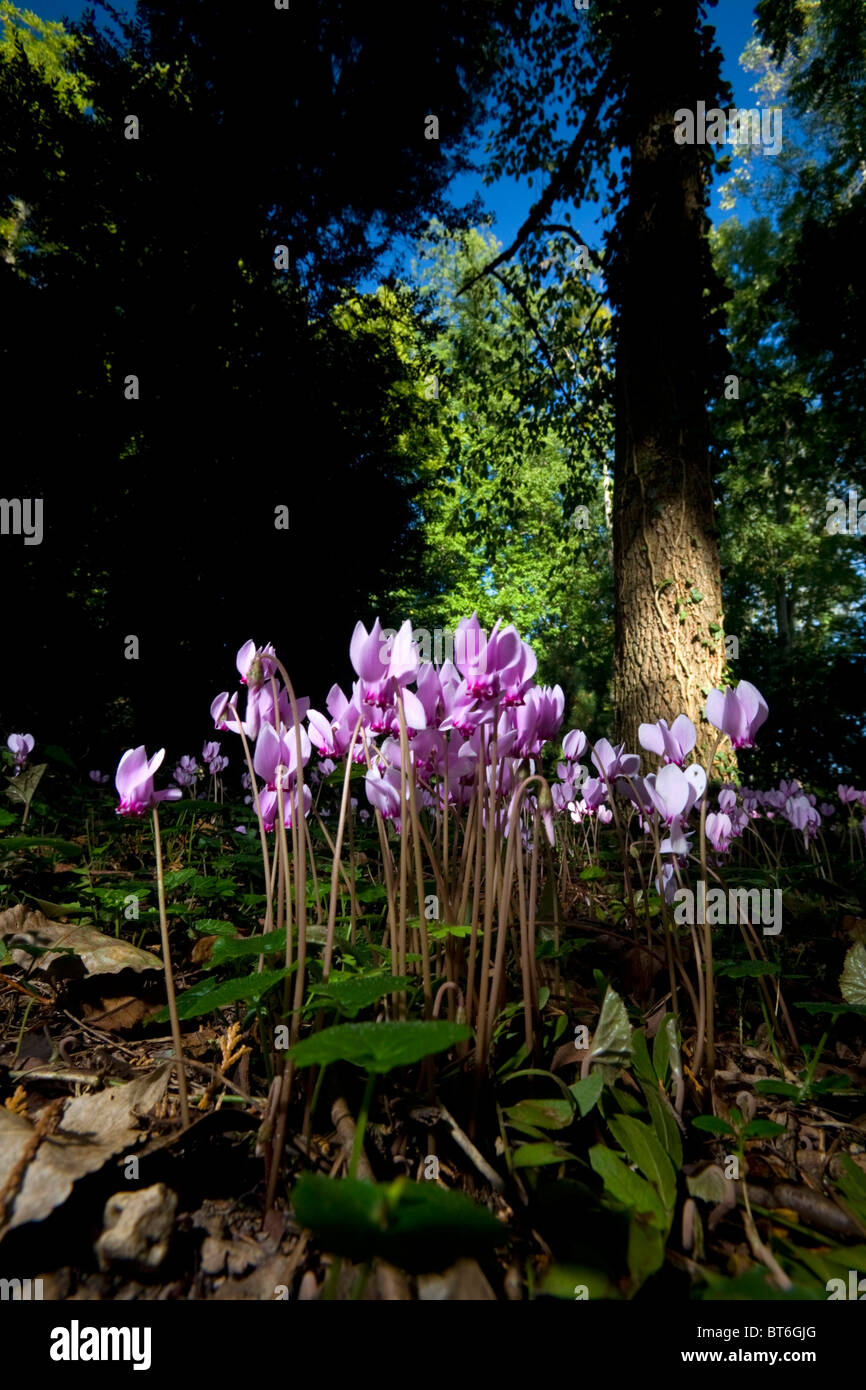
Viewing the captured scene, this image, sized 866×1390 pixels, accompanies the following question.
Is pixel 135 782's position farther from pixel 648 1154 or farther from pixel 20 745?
pixel 20 745

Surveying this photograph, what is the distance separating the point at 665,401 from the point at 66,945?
16.5 feet

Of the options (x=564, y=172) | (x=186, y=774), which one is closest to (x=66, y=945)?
(x=186, y=774)

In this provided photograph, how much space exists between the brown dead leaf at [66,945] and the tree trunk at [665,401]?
3413 millimetres

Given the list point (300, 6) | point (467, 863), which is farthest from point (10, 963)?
point (300, 6)

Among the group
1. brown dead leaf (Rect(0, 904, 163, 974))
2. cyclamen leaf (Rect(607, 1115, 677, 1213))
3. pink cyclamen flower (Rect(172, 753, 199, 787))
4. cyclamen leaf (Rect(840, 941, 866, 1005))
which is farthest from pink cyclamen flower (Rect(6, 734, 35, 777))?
cyclamen leaf (Rect(840, 941, 866, 1005))

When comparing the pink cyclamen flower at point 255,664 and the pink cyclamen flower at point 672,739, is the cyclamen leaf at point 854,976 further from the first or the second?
the pink cyclamen flower at point 255,664

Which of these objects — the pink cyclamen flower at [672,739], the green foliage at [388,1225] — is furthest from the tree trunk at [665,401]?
the green foliage at [388,1225]

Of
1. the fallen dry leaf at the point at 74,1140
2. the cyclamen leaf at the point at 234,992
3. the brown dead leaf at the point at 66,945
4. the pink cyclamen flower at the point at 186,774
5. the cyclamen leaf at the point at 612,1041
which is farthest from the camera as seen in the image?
the pink cyclamen flower at the point at 186,774

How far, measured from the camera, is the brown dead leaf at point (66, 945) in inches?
62.4

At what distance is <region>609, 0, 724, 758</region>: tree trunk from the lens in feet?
14.4

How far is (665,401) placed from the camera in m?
4.76

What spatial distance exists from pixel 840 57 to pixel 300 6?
28.9 ft

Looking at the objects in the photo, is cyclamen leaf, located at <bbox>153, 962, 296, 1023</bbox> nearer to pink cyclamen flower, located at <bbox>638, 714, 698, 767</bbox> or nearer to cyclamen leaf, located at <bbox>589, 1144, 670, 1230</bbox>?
cyclamen leaf, located at <bbox>589, 1144, 670, 1230</bbox>
